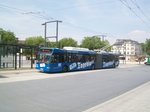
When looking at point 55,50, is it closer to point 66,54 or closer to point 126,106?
point 66,54

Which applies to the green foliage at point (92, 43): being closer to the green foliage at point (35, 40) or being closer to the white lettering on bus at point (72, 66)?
the green foliage at point (35, 40)

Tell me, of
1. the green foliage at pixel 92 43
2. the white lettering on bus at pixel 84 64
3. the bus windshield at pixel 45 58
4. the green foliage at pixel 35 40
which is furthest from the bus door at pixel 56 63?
the green foliage at pixel 92 43

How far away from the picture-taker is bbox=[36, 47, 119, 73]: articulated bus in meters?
30.0

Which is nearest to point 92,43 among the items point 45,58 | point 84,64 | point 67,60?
point 84,64

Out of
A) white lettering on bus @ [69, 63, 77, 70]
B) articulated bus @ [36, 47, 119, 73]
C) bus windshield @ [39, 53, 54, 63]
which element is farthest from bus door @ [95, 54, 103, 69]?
bus windshield @ [39, 53, 54, 63]

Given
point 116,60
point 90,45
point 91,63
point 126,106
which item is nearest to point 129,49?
point 90,45

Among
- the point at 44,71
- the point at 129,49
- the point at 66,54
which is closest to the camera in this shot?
the point at 44,71

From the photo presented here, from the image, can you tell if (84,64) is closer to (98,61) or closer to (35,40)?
(98,61)

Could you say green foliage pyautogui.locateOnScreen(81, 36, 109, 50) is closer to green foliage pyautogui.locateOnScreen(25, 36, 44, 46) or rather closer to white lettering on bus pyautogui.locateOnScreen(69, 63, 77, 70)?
green foliage pyautogui.locateOnScreen(25, 36, 44, 46)

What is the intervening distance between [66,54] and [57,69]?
2.61 meters

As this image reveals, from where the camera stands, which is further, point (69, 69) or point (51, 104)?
point (69, 69)

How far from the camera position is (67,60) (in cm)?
3262

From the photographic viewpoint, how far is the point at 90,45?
441ft

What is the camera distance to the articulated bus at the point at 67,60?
2995 cm
